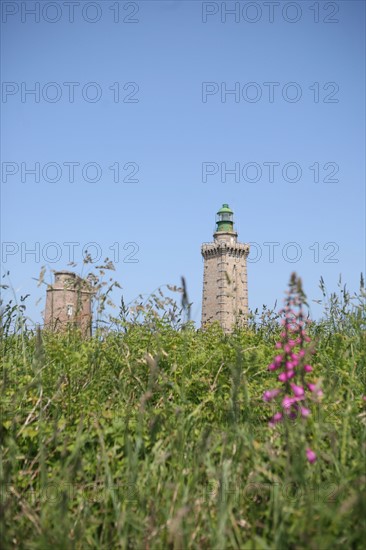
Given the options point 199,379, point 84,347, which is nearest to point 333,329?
point 199,379

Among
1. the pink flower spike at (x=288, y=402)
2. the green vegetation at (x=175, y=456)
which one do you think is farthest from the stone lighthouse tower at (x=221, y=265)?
the pink flower spike at (x=288, y=402)

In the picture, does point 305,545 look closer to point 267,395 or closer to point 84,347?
point 267,395

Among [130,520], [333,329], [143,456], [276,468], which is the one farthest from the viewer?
[333,329]

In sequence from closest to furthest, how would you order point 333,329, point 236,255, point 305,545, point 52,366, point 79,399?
1. point 305,545
2. point 79,399
3. point 52,366
4. point 333,329
5. point 236,255

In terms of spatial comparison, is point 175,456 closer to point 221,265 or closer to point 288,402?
point 288,402

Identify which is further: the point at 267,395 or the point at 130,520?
the point at 267,395

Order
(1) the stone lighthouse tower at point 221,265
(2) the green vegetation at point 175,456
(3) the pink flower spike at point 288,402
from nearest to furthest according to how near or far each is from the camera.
Result: (2) the green vegetation at point 175,456 → (3) the pink flower spike at point 288,402 → (1) the stone lighthouse tower at point 221,265

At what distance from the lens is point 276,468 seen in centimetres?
313

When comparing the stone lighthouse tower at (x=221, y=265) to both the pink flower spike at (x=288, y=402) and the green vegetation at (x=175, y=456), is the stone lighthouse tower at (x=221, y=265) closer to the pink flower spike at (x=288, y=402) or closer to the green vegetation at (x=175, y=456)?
the green vegetation at (x=175, y=456)

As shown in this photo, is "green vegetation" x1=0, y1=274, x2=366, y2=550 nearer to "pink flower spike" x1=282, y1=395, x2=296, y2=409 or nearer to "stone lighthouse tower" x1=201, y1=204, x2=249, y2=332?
"pink flower spike" x1=282, y1=395, x2=296, y2=409

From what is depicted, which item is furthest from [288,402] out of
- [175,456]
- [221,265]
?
[221,265]

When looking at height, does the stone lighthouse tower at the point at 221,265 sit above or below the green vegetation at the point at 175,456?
above

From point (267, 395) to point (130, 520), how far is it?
111 cm

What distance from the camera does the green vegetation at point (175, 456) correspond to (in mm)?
2740
